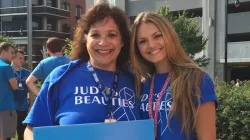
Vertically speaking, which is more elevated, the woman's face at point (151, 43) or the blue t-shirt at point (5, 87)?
the woman's face at point (151, 43)

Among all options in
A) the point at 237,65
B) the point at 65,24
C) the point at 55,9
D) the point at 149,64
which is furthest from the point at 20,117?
the point at 65,24

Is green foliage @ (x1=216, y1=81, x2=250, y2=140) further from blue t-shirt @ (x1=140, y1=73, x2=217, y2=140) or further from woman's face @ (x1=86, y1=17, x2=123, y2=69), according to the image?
woman's face @ (x1=86, y1=17, x2=123, y2=69)

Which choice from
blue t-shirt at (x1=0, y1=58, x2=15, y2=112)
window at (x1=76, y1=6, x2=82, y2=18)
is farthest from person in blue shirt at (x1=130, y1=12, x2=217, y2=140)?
window at (x1=76, y1=6, x2=82, y2=18)

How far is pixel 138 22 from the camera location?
7.67 ft

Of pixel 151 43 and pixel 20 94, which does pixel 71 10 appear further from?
pixel 151 43

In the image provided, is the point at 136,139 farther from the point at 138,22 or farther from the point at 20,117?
the point at 20,117

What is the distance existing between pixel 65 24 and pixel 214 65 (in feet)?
98.3

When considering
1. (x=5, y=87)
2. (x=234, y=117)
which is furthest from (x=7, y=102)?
(x=234, y=117)

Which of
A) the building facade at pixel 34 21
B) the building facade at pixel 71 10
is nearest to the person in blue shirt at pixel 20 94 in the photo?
the building facade at pixel 34 21

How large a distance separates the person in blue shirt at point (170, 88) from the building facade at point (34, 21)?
4395 centimetres

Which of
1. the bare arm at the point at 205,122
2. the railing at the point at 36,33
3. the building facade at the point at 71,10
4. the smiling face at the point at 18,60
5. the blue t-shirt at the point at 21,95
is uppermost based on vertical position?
the building facade at the point at 71,10

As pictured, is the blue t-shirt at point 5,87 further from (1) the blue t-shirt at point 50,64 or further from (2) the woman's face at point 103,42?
(2) the woman's face at point 103,42

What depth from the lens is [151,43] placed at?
7.50 ft

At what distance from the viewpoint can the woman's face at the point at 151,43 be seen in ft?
7.46
